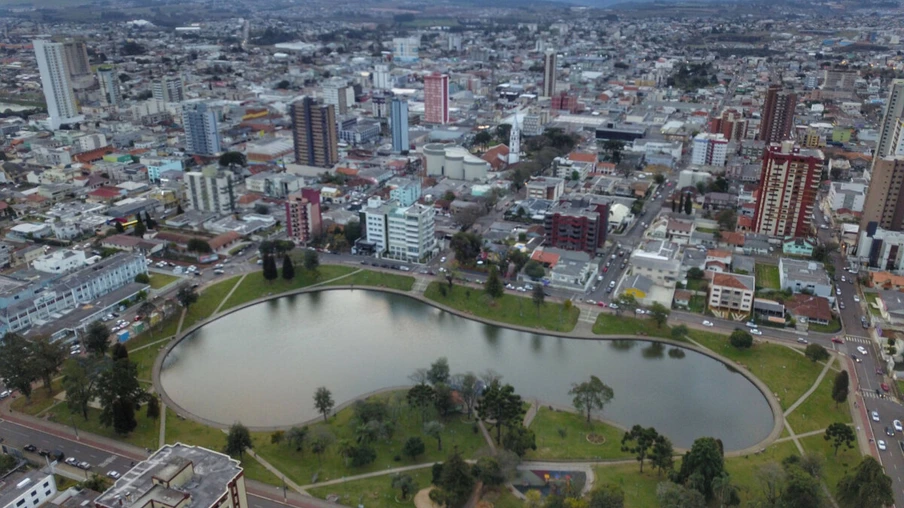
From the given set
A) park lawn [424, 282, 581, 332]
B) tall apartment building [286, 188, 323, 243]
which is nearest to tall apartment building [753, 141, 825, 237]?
park lawn [424, 282, 581, 332]

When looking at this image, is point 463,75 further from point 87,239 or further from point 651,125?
point 87,239

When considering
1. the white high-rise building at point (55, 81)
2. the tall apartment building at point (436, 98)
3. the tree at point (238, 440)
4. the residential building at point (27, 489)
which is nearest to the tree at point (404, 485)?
the tree at point (238, 440)

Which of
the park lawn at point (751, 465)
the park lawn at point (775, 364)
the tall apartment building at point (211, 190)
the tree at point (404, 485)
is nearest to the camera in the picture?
the tree at point (404, 485)

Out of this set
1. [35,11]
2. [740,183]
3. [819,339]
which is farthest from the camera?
[35,11]

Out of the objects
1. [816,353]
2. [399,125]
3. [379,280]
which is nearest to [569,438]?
[816,353]

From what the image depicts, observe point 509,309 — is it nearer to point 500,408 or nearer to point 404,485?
point 500,408

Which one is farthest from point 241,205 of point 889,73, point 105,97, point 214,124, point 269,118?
point 889,73

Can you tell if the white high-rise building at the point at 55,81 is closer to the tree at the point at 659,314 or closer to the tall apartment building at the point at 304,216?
the tall apartment building at the point at 304,216
